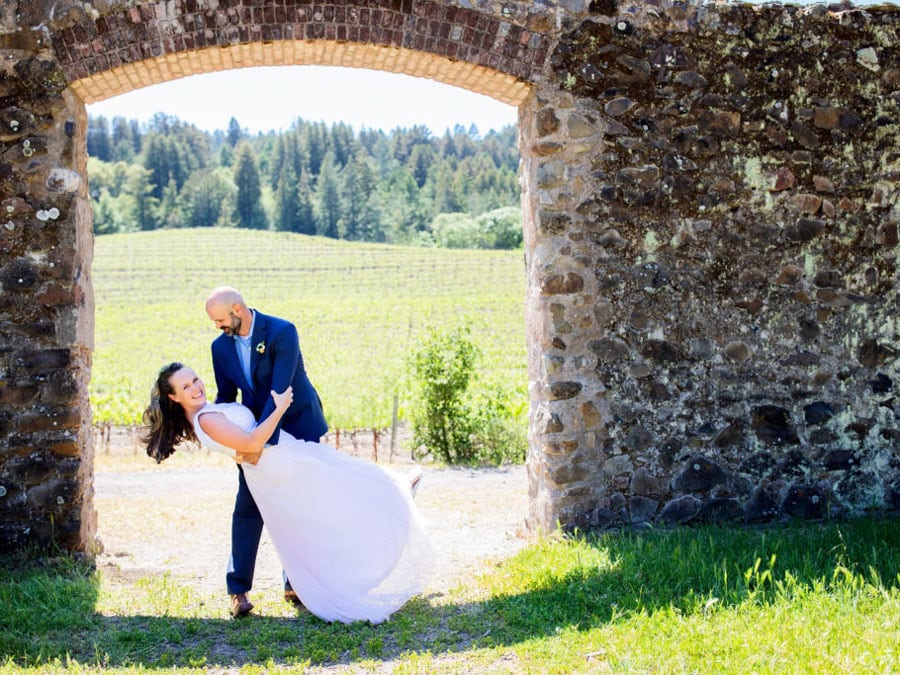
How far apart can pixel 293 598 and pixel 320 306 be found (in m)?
25.7

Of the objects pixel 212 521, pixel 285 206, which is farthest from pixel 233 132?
pixel 212 521

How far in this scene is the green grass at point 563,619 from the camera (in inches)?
142

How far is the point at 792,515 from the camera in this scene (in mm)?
5633

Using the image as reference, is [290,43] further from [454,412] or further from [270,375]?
[454,412]

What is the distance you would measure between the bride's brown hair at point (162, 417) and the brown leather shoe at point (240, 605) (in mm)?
825

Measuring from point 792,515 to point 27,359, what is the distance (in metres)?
4.80

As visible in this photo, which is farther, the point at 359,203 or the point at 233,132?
the point at 233,132

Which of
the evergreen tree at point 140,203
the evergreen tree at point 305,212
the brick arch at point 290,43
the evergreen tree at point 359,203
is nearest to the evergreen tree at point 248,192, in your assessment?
the evergreen tree at point 305,212

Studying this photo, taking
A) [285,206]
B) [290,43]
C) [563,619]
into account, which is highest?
[285,206]

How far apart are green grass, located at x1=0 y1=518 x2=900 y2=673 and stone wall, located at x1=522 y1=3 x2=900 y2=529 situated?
0.56 m

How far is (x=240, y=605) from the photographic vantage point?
14.8 ft

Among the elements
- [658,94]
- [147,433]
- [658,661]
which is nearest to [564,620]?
[658,661]

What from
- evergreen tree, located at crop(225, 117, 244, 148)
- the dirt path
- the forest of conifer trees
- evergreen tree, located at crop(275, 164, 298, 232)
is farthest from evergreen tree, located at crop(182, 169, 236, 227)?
the dirt path

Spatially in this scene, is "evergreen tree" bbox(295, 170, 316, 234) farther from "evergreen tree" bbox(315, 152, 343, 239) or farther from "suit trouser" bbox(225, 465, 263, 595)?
"suit trouser" bbox(225, 465, 263, 595)
